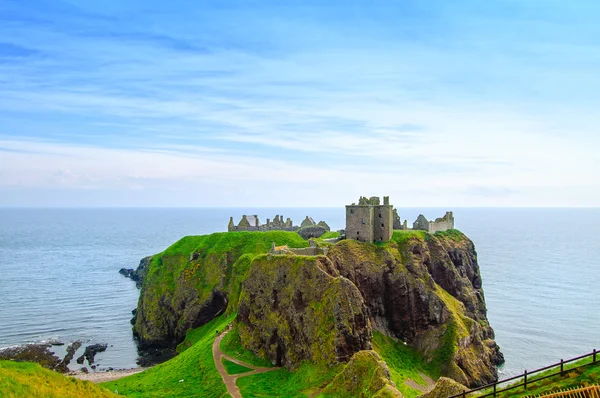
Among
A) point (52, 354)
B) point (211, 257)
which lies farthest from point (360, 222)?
point (52, 354)

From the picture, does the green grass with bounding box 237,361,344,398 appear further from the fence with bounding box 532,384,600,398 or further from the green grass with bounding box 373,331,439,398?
the fence with bounding box 532,384,600,398

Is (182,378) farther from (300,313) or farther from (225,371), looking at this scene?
(300,313)

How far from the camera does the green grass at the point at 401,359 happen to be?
65750 millimetres

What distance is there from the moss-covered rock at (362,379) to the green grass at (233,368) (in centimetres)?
1507

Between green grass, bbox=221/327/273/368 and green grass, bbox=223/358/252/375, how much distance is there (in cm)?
145

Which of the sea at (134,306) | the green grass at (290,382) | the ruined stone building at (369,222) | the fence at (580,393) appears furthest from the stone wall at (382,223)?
the fence at (580,393)

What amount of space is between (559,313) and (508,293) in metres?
21.6

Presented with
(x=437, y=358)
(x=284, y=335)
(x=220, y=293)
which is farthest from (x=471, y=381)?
(x=220, y=293)

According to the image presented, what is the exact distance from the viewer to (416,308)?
3002 inches

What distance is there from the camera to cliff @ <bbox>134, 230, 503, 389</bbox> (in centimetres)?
6172

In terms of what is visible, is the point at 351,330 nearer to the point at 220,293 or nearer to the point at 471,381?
the point at 471,381

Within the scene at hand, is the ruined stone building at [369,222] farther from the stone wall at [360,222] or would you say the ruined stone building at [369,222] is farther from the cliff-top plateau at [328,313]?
the cliff-top plateau at [328,313]

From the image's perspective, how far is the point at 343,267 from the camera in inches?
Answer: 2879

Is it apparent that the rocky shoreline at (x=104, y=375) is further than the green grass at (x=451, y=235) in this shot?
No
